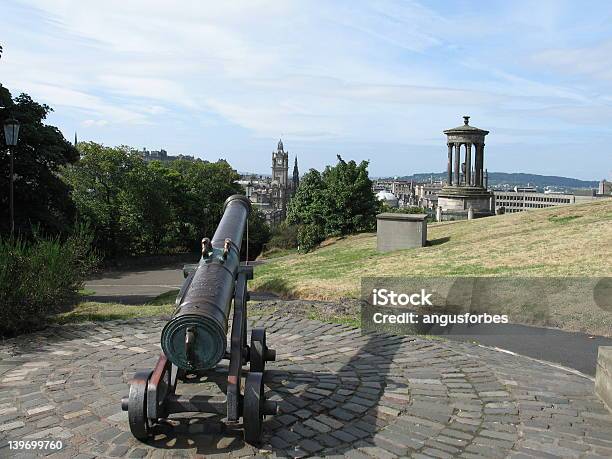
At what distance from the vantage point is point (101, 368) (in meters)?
7.70

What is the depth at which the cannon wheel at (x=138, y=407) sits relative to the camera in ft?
17.2

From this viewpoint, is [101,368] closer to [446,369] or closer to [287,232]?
[446,369]

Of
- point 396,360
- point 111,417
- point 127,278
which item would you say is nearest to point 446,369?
point 396,360

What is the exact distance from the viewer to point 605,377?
675 centimetres

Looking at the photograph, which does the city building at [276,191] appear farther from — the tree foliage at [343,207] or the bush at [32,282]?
the bush at [32,282]

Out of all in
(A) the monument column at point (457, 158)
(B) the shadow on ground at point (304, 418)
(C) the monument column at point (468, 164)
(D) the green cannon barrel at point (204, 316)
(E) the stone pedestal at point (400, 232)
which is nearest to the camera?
(D) the green cannon barrel at point (204, 316)

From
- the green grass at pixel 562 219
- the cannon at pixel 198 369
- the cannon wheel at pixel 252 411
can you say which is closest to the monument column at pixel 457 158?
the green grass at pixel 562 219

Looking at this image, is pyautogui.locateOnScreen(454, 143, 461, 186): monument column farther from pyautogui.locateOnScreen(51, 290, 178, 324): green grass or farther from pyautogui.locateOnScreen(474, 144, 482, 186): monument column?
pyautogui.locateOnScreen(51, 290, 178, 324): green grass

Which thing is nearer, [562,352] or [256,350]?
[256,350]

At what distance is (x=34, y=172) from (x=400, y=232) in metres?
14.2

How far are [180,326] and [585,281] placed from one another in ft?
36.1

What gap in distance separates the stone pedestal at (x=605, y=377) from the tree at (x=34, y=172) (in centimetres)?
1674

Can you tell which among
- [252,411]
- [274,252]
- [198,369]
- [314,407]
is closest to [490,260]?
[314,407]

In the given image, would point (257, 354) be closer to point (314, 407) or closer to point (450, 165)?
point (314, 407)
